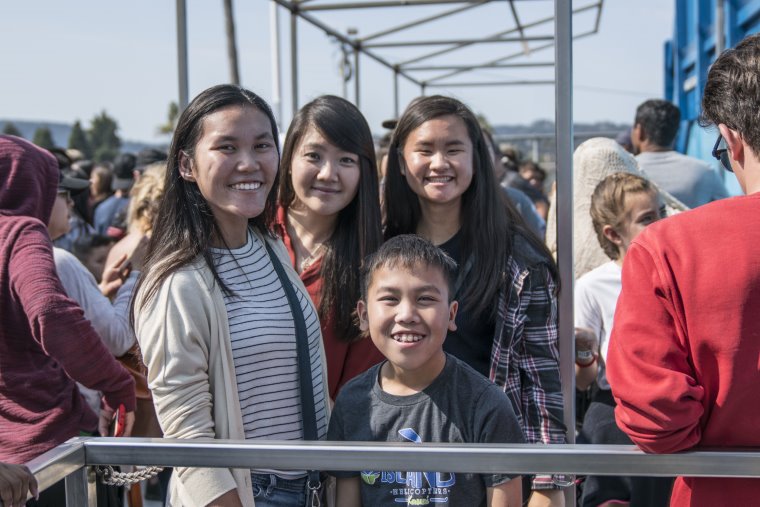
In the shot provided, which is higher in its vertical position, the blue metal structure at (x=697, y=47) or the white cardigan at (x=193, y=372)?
the blue metal structure at (x=697, y=47)

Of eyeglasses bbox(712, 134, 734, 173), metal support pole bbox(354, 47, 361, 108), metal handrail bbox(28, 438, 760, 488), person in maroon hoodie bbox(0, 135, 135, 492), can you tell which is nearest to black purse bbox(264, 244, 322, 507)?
metal handrail bbox(28, 438, 760, 488)

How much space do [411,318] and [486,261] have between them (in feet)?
1.32

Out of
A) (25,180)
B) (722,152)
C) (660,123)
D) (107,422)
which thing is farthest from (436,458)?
(660,123)

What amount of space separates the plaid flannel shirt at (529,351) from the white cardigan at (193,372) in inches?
28.4

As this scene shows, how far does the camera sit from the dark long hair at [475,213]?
2.25 metres

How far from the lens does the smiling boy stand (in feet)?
6.11

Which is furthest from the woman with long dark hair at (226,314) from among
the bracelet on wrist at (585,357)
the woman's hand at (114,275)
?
the woman's hand at (114,275)

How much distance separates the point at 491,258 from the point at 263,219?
23.1 inches

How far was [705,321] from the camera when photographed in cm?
145

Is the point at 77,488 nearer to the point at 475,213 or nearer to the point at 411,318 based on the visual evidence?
the point at 411,318

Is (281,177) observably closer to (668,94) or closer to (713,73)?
(713,73)

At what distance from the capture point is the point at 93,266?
14.0 feet

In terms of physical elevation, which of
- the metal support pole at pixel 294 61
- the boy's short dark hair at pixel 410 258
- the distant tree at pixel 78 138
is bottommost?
the boy's short dark hair at pixel 410 258

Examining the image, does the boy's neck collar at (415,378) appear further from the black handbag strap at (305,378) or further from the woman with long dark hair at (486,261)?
the woman with long dark hair at (486,261)
